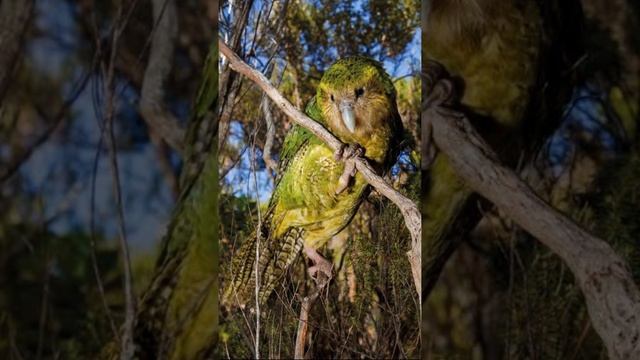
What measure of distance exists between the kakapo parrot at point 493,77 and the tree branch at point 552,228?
0.04 m

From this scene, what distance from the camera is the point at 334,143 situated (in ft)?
7.32

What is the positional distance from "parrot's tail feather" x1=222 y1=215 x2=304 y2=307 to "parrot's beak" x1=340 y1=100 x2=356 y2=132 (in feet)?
0.98

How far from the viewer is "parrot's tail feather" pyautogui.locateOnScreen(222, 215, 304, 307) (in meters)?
2.27

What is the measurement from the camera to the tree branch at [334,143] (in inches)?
88.2

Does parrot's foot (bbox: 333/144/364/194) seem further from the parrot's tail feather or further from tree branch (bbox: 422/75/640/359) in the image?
tree branch (bbox: 422/75/640/359)

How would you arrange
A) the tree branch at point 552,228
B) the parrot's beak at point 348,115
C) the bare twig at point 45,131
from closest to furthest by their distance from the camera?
the bare twig at point 45,131 → the parrot's beak at point 348,115 → the tree branch at point 552,228

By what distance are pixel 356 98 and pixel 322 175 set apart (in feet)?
0.70

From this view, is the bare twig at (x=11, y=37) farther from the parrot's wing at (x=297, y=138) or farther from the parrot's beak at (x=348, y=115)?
the parrot's beak at (x=348, y=115)

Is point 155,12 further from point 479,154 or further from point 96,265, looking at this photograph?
point 479,154

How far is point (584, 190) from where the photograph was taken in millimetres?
2605

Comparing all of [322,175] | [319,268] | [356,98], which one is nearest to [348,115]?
[356,98]

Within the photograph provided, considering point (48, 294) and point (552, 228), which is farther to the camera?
point (552, 228)

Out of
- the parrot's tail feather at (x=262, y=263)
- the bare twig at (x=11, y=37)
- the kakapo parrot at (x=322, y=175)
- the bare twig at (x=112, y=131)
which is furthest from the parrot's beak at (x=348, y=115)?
the bare twig at (x=11, y=37)

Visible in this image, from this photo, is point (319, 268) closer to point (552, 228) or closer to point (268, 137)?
point (268, 137)
